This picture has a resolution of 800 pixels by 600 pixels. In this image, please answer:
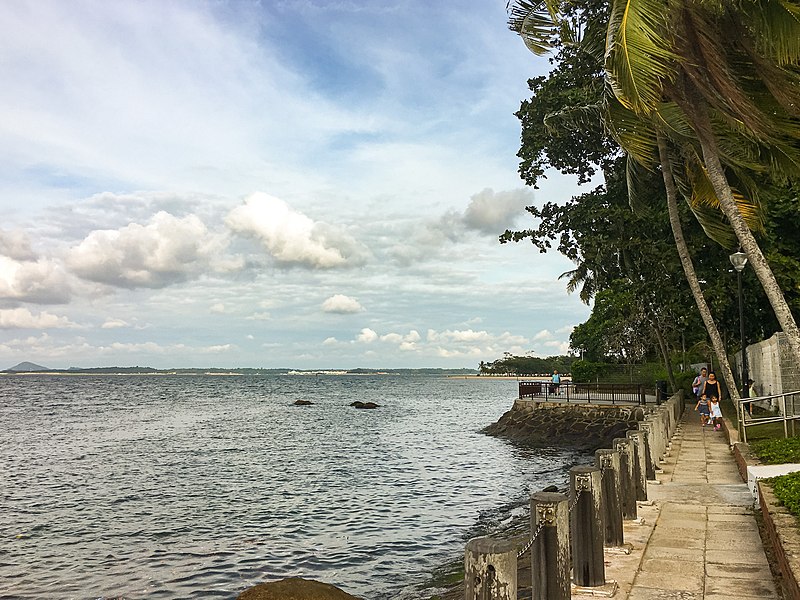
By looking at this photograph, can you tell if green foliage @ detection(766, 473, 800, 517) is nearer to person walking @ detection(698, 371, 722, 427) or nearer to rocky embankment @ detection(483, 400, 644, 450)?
person walking @ detection(698, 371, 722, 427)

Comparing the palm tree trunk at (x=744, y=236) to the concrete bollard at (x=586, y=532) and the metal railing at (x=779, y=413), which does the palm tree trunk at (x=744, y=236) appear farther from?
the concrete bollard at (x=586, y=532)

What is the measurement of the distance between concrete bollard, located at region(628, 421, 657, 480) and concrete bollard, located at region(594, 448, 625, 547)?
3.13m

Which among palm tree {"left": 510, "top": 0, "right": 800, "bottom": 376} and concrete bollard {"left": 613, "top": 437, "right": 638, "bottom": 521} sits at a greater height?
palm tree {"left": 510, "top": 0, "right": 800, "bottom": 376}

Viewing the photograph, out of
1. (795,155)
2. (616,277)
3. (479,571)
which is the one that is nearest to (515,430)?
(616,277)

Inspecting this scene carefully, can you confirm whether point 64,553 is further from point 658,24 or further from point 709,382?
point 709,382

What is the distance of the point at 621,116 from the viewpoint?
14758mm

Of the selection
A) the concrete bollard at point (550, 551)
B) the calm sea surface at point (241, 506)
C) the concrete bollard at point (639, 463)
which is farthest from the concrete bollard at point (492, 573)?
the calm sea surface at point (241, 506)

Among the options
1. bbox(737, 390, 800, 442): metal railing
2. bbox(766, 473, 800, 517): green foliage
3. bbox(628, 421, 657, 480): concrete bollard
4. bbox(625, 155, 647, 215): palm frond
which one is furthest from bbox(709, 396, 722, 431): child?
bbox(766, 473, 800, 517): green foliage

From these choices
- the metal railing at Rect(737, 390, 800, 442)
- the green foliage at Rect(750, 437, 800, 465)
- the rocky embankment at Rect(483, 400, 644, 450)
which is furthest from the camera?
the rocky embankment at Rect(483, 400, 644, 450)

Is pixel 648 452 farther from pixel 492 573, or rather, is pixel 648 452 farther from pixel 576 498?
pixel 492 573

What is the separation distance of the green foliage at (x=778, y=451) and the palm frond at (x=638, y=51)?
6381 mm

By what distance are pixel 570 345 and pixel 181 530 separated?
267 feet

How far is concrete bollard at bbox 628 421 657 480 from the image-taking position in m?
11.1

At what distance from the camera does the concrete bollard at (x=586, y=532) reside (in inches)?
254
